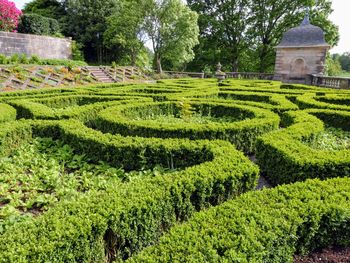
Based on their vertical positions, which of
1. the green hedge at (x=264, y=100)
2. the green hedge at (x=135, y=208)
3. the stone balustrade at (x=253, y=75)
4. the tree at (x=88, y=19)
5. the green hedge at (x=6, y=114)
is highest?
the tree at (x=88, y=19)

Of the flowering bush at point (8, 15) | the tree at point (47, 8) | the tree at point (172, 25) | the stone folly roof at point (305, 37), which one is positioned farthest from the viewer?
the tree at point (47, 8)

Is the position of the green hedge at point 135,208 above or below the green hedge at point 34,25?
below

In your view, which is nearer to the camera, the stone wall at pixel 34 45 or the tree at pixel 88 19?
the stone wall at pixel 34 45

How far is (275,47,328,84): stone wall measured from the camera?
22.9 metres

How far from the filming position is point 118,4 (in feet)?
105

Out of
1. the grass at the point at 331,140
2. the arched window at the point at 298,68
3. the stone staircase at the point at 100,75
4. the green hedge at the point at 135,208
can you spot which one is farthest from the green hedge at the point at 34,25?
the grass at the point at 331,140

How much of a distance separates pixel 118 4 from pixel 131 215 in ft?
109

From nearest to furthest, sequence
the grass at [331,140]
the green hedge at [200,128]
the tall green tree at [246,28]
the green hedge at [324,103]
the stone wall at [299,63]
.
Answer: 1. the green hedge at [200,128]
2. the grass at [331,140]
3. the green hedge at [324,103]
4. the stone wall at [299,63]
5. the tall green tree at [246,28]

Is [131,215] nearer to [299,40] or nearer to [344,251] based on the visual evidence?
[344,251]

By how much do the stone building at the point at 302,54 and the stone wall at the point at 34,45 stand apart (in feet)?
59.6

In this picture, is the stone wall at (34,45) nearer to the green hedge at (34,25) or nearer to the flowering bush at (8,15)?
the flowering bush at (8,15)

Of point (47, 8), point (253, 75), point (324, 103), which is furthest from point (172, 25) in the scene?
point (324, 103)

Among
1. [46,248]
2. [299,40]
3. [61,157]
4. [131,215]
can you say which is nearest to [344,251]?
[131,215]

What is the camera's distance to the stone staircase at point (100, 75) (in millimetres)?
20344
